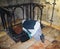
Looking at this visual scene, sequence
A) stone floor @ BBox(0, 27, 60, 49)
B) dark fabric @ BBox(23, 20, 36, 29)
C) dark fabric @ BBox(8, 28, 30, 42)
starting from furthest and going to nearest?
dark fabric @ BBox(23, 20, 36, 29) → dark fabric @ BBox(8, 28, 30, 42) → stone floor @ BBox(0, 27, 60, 49)

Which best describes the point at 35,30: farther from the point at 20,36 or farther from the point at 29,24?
the point at 20,36

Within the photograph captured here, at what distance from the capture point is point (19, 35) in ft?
5.63

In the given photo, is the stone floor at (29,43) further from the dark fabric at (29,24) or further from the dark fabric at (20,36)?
the dark fabric at (29,24)

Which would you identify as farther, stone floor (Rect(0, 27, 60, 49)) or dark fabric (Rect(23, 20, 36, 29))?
dark fabric (Rect(23, 20, 36, 29))

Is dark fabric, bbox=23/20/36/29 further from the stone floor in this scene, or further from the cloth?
the stone floor

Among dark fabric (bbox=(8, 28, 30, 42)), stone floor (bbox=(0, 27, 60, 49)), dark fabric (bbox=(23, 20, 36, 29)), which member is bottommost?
stone floor (bbox=(0, 27, 60, 49))

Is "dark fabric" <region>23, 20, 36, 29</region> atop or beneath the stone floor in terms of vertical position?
atop

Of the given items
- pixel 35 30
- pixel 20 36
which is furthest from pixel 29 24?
pixel 20 36

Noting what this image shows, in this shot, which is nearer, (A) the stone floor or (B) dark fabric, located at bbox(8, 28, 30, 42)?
(A) the stone floor

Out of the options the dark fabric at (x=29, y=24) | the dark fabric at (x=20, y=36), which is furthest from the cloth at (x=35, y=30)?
the dark fabric at (x=20, y=36)

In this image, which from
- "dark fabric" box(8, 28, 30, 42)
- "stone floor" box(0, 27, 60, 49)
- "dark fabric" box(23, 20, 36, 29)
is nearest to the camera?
"stone floor" box(0, 27, 60, 49)

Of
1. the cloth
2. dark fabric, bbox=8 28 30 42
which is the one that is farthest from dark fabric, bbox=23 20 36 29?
dark fabric, bbox=8 28 30 42

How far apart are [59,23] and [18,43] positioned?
0.90 m

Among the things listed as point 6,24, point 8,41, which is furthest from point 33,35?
point 6,24
